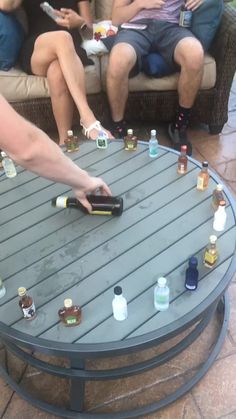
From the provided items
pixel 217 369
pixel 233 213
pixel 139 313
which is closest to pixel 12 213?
pixel 139 313

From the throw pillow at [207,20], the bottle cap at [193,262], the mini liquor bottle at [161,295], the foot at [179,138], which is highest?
the throw pillow at [207,20]

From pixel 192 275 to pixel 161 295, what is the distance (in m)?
0.12

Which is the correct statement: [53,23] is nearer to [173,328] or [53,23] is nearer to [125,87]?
[125,87]

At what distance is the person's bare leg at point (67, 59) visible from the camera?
2.05 metres

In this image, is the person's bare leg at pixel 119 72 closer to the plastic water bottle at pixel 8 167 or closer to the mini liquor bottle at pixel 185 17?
the mini liquor bottle at pixel 185 17

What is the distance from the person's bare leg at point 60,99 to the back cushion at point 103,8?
74cm

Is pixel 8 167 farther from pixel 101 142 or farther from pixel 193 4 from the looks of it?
pixel 193 4

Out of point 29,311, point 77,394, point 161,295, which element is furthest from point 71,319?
point 77,394

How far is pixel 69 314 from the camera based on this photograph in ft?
3.28

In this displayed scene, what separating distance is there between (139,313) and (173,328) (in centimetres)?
10

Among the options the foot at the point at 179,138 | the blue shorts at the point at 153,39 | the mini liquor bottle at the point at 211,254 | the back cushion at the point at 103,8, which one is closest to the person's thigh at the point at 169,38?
the blue shorts at the point at 153,39

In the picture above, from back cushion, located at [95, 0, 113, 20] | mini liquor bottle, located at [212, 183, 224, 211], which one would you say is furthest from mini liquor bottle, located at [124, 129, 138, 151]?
back cushion, located at [95, 0, 113, 20]

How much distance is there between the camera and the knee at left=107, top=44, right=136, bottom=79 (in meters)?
2.13

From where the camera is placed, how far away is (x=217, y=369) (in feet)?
4.45
